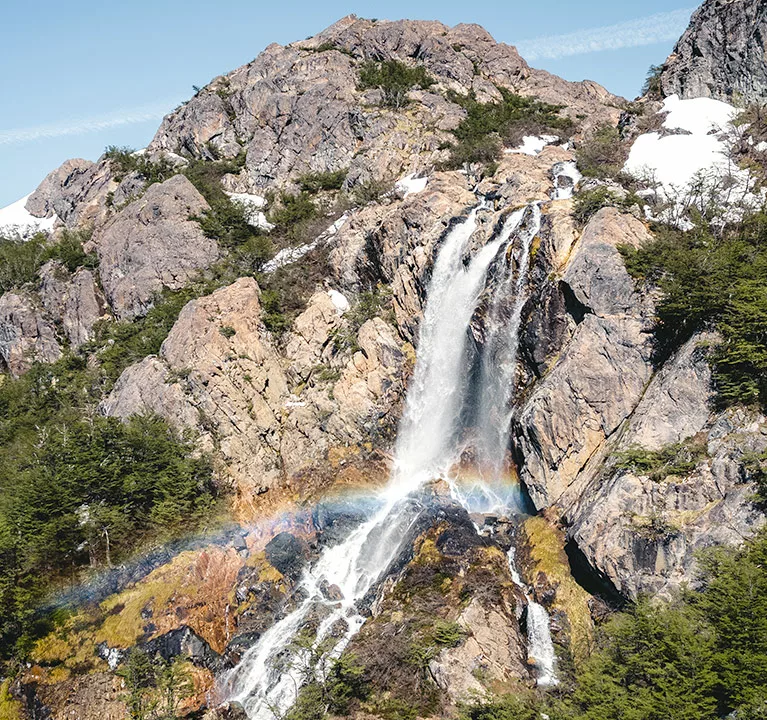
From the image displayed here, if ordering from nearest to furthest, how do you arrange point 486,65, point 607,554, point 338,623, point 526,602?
point 607,554 → point 526,602 → point 338,623 → point 486,65

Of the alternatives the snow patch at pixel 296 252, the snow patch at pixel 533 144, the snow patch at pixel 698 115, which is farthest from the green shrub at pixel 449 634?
the snow patch at pixel 533 144

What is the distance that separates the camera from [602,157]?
41156mm

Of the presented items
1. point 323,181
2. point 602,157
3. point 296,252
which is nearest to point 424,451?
point 296,252

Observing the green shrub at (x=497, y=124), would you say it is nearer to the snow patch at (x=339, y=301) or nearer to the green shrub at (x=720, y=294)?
the snow patch at (x=339, y=301)

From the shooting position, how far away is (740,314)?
2269cm

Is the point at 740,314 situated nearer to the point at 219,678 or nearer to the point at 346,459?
the point at 346,459

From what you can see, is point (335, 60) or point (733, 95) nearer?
point (733, 95)

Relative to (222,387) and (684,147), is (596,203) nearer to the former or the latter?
(684,147)

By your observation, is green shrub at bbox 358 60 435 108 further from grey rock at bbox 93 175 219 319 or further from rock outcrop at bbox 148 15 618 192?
grey rock at bbox 93 175 219 319

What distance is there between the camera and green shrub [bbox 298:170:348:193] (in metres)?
56.8

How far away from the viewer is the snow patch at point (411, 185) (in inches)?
1793

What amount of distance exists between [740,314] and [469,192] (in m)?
24.2

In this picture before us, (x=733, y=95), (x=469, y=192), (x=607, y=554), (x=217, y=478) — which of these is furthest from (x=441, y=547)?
(x=733, y=95)

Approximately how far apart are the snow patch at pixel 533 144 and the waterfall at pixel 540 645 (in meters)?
39.8
